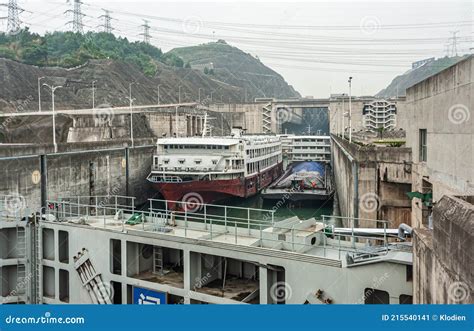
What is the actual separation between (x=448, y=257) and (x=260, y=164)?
39.6 m

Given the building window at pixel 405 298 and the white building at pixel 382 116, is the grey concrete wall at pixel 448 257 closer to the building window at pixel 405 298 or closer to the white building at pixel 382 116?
the building window at pixel 405 298

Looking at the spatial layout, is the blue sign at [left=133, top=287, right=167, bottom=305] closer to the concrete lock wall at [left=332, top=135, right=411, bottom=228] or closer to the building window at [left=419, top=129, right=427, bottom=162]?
the building window at [left=419, top=129, right=427, bottom=162]

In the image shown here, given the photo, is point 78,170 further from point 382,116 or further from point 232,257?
point 382,116

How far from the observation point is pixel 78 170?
34.4 metres

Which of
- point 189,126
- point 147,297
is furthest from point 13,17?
point 147,297

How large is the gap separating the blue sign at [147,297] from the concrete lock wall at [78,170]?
57.2 feet

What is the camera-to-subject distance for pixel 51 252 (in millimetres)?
16094

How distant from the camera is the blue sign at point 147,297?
13.4m

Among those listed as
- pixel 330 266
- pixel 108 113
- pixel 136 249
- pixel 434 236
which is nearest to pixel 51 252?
pixel 136 249

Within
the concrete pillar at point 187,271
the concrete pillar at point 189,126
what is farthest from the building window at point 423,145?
the concrete pillar at point 189,126

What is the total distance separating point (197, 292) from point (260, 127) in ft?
269

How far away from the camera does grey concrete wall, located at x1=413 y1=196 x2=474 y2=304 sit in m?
6.37

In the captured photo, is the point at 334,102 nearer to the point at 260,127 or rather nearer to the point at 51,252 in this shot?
the point at 260,127

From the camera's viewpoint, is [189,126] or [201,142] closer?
[201,142]
